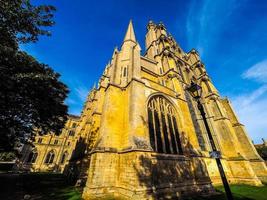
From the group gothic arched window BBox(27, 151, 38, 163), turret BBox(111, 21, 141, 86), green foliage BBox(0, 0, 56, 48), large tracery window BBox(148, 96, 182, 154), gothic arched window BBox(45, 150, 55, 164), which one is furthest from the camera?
gothic arched window BBox(45, 150, 55, 164)

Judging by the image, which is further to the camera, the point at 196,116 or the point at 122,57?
the point at 196,116

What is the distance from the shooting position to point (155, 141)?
10.5 metres

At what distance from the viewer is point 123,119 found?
37.8 feet

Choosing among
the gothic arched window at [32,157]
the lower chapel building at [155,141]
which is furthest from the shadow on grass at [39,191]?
the gothic arched window at [32,157]

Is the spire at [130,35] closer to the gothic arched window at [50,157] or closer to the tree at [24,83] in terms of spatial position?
the tree at [24,83]

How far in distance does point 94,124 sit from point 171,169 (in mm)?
10387

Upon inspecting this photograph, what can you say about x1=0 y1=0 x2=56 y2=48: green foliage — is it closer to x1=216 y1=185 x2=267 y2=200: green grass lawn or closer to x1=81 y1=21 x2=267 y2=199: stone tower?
x1=81 y1=21 x2=267 y2=199: stone tower

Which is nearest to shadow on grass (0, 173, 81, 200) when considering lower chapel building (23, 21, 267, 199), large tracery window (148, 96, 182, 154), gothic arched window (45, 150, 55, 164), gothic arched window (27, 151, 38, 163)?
lower chapel building (23, 21, 267, 199)

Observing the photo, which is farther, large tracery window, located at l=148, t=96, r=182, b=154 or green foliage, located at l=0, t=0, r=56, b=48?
large tracery window, located at l=148, t=96, r=182, b=154

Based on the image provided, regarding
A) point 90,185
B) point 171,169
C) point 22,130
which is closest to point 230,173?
point 171,169

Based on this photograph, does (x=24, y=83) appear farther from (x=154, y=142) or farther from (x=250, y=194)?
(x=250, y=194)

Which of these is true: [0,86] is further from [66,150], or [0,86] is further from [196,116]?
[66,150]

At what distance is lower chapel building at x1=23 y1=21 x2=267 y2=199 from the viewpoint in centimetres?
827

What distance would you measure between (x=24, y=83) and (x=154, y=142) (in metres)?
10.6
